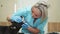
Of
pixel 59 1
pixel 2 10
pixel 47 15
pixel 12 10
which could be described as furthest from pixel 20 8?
pixel 59 1

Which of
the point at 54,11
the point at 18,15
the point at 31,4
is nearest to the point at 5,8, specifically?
the point at 18,15

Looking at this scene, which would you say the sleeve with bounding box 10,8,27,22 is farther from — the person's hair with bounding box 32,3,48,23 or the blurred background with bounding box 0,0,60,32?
the person's hair with bounding box 32,3,48,23

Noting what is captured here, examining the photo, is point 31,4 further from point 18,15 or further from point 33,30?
point 33,30

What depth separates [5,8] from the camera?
1596 millimetres

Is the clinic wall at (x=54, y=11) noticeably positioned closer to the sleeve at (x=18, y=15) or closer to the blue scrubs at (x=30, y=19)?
the blue scrubs at (x=30, y=19)

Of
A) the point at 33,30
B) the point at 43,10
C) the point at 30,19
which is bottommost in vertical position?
the point at 33,30

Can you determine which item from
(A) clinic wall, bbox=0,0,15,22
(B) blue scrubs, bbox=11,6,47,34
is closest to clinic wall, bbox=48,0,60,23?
(B) blue scrubs, bbox=11,6,47,34

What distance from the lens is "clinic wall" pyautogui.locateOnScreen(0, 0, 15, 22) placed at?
5.20ft

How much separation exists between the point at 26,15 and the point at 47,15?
0.25m

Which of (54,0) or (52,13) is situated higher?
(54,0)

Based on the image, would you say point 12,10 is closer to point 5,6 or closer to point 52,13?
point 5,6

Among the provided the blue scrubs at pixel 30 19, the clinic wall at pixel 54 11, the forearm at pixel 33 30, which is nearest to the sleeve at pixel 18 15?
the blue scrubs at pixel 30 19

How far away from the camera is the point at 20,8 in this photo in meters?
1.60

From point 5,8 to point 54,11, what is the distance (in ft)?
1.88
